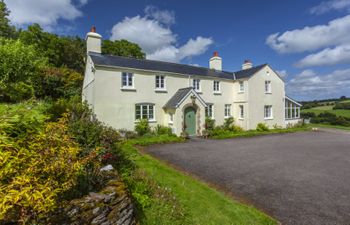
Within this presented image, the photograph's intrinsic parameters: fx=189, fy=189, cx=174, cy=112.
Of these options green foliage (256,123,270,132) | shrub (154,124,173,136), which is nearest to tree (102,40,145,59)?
shrub (154,124,173,136)

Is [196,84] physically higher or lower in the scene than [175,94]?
→ higher

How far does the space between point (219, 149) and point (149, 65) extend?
10.8 meters

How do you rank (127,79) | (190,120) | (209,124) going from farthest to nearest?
(209,124) → (190,120) → (127,79)

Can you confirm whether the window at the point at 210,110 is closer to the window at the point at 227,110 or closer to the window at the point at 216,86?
the window at the point at 216,86

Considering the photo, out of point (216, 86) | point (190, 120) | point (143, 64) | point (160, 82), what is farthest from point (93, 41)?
point (216, 86)

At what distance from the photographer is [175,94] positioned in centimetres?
1852

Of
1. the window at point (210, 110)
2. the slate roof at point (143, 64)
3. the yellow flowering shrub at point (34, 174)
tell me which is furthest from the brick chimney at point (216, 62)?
the yellow flowering shrub at point (34, 174)

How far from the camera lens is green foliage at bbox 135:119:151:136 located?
16.0m

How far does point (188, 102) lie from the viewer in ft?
56.5

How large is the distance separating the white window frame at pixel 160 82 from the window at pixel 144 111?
6.33 feet

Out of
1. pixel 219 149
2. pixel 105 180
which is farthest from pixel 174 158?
pixel 105 180

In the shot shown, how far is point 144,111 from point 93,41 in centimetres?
820

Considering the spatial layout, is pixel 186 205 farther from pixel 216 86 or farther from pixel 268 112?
pixel 268 112

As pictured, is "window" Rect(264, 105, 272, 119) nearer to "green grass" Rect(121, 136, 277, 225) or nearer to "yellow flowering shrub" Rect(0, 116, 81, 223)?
"green grass" Rect(121, 136, 277, 225)
